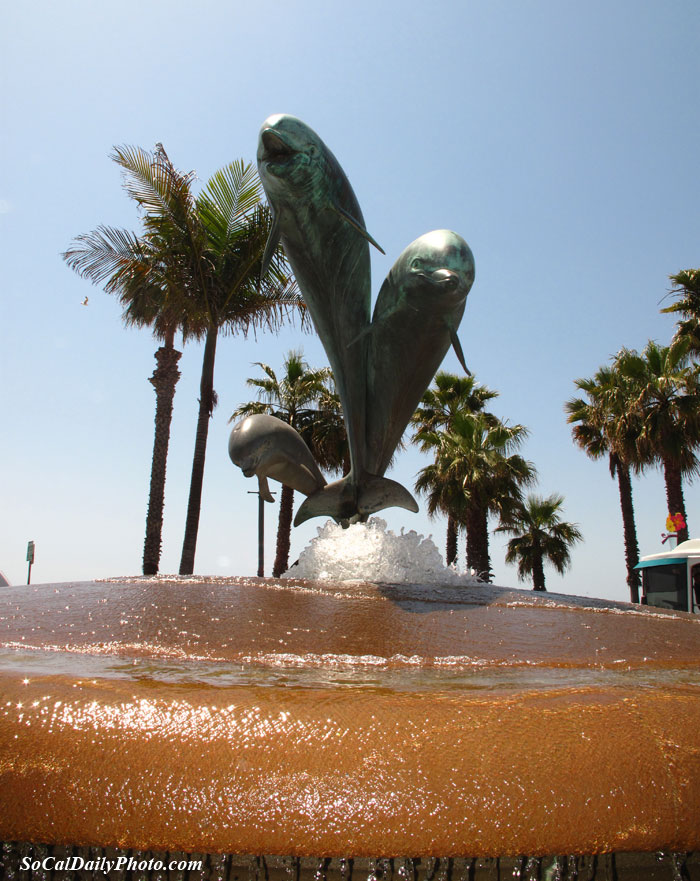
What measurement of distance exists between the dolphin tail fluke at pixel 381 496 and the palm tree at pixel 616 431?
1240 centimetres

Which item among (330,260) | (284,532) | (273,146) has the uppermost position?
(273,146)

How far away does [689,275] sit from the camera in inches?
669

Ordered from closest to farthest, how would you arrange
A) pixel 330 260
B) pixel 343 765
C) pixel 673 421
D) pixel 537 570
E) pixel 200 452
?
pixel 343 765 < pixel 330 260 < pixel 200 452 < pixel 673 421 < pixel 537 570

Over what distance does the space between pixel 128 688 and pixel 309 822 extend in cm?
53

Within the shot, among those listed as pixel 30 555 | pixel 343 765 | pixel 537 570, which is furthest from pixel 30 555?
pixel 537 570

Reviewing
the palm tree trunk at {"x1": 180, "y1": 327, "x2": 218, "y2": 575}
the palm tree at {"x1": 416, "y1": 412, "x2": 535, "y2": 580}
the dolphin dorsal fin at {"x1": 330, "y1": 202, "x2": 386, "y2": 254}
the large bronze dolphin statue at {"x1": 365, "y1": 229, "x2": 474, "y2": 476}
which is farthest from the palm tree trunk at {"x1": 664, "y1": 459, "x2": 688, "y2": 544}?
the dolphin dorsal fin at {"x1": 330, "y1": 202, "x2": 386, "y2": 254}

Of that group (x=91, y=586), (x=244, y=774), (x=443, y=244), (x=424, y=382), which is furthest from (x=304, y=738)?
(x=424, y=382)

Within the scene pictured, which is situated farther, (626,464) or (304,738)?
(626,464)

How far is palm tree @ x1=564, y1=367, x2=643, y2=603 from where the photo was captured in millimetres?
17562

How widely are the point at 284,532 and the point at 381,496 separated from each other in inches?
464

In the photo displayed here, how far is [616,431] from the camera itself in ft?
58.0

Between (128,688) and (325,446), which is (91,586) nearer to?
(128,688)

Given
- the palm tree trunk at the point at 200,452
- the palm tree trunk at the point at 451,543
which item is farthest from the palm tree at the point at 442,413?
the palm tree trunk at the point at 200,452

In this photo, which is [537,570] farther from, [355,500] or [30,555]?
[355,500]
